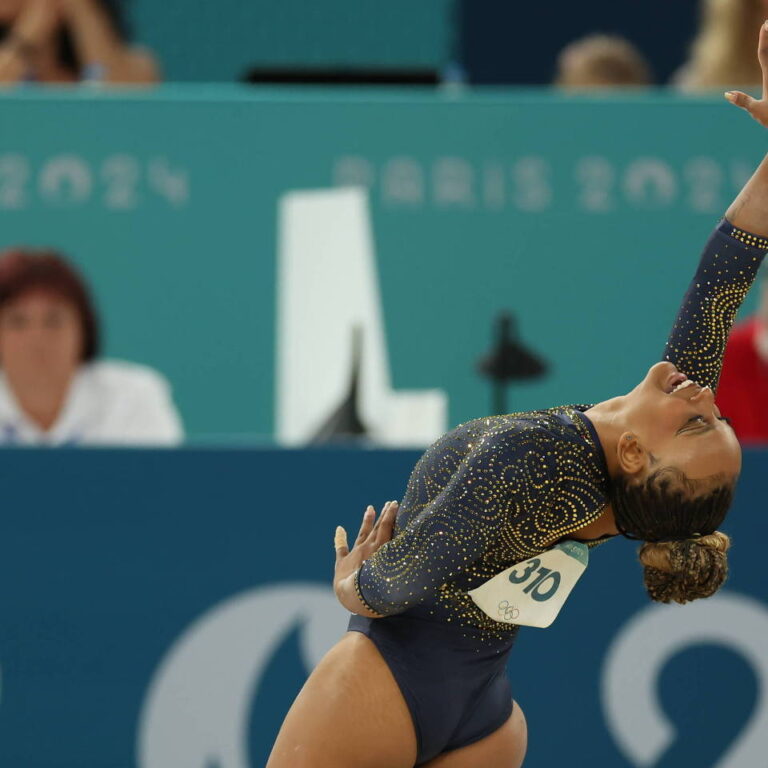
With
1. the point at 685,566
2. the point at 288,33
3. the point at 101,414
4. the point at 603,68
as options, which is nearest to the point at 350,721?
the point at 685,566

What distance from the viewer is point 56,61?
19.2 feet

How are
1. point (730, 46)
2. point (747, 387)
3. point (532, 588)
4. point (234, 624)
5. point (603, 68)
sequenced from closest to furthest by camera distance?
1. point (532, 588)
2. point (234, 624)
3. point (747, 387)
4. point (730, 46)
5. point (603, 68)

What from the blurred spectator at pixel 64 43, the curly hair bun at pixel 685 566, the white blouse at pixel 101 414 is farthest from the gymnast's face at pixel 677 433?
the blurred spectator at pixel 64 43

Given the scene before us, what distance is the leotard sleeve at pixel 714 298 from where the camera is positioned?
2750 mm

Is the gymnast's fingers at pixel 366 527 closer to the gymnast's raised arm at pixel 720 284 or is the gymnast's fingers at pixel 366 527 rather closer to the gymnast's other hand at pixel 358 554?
the gymnast's other hand at pixel 358 554

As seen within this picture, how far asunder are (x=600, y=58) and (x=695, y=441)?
3383mm

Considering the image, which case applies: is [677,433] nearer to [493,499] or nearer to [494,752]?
[493,499]

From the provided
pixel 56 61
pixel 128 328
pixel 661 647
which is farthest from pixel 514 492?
pixel 56 61

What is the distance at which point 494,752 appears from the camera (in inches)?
110

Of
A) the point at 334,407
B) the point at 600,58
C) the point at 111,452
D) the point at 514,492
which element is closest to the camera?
the point at 514,492

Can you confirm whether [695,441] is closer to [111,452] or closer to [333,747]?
[333,747]

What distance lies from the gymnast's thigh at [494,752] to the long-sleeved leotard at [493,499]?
0.19 meters

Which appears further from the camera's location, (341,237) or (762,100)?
(341,237)

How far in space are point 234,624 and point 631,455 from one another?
1.44 m
